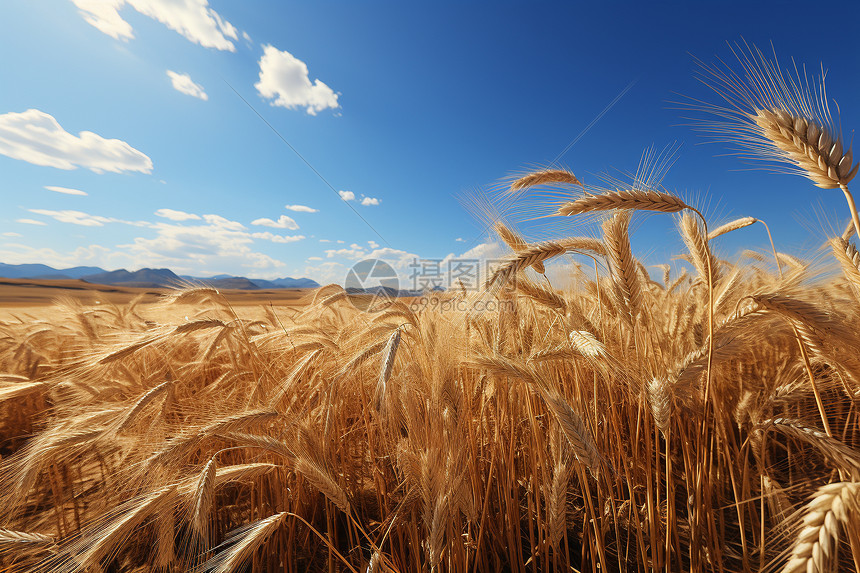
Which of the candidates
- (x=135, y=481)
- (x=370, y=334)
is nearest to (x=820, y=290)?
(x=370, y=334)

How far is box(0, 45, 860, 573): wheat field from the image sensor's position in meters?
1.27

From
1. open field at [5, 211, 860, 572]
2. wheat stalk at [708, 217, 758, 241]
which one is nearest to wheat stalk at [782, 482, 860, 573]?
open field at [5, 211, 860, 572]

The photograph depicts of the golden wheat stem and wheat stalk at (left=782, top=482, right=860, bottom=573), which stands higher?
the golden wheat stem

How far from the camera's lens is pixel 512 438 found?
5.70 feet

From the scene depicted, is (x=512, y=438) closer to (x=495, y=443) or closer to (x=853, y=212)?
(x=495, y=443)

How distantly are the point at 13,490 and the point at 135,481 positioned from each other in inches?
17.9

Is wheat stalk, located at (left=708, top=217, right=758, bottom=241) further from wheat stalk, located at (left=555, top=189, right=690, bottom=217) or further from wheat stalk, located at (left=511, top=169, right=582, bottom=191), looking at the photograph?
wheat stalk, located at (left=555, top=189, right=690, bottom=217)

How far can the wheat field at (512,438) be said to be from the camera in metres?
1.27

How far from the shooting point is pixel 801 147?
4.20ft

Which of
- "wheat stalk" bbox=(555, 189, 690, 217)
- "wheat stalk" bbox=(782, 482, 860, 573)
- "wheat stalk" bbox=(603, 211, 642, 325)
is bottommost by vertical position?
"wheat stalk" bbox=(782, 482, 860, 573)

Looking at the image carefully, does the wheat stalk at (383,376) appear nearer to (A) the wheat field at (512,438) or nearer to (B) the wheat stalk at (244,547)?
(A) the wheat field at (512,438)

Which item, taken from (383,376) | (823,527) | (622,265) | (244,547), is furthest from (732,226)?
(244,547)

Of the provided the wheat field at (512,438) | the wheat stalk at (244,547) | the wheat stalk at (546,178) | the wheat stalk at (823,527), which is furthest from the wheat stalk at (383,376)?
the wheat stalk at (546,178)

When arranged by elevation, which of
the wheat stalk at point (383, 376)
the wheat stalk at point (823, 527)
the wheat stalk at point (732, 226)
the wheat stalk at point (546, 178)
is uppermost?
the wheat stalk at point (546, 178)
